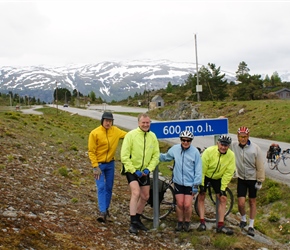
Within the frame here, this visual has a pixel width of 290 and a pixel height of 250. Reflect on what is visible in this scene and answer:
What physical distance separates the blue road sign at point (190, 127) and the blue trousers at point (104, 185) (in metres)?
1.14

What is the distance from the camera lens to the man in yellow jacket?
627 centimetres

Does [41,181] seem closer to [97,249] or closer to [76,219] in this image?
[76,219]

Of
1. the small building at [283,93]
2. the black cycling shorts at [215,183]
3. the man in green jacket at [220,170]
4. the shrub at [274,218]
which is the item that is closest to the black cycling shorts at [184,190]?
the man in green jacket at [220,170]

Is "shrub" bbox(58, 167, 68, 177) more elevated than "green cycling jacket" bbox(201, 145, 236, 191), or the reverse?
"green cycling jacket" bbox(201, 145, 236, 191)

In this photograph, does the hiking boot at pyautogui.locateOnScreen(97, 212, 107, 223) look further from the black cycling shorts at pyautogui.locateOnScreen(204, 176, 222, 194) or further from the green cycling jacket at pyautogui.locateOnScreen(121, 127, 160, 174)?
the black cycling shorts at pyautogui.locateOnScreen(204, 176, 222, 194)

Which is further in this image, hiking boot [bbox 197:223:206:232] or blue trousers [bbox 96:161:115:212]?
hiking boot [bbox 197:223:206:232]

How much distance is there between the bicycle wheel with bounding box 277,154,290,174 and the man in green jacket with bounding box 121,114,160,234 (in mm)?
9026

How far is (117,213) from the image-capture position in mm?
7246

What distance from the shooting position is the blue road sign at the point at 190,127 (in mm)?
6582

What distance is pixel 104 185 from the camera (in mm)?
6406

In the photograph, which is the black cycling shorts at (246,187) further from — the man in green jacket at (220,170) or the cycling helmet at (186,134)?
the cycling helmet at (186,134)

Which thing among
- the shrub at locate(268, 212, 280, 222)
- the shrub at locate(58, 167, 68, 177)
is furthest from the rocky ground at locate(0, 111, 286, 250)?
the shrub at locate(268, 212, 280, 222)

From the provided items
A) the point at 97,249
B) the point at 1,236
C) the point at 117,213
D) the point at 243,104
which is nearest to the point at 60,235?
the point at 97,249

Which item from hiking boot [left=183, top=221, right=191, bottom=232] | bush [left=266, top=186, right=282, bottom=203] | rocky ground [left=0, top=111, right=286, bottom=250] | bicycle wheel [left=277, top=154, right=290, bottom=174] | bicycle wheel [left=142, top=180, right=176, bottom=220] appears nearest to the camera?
rocky ground [left=0, top=111, right=286, bottom=250]
